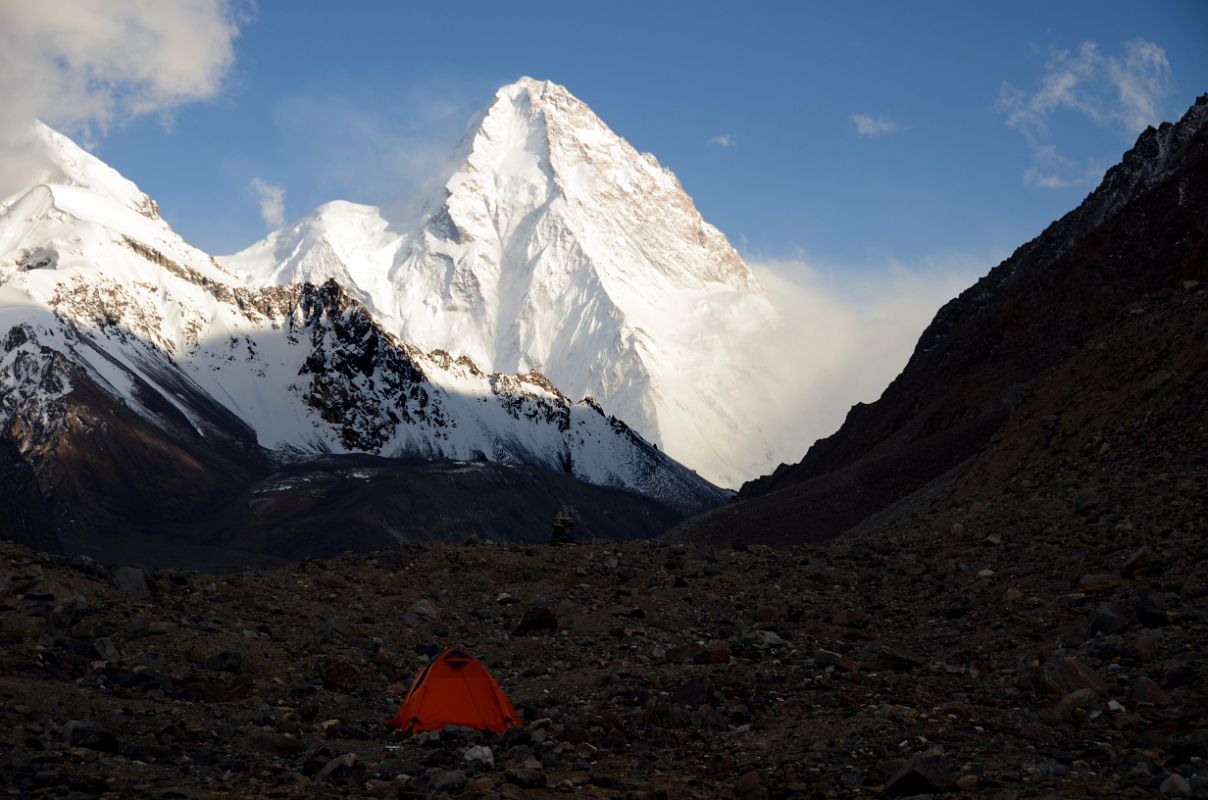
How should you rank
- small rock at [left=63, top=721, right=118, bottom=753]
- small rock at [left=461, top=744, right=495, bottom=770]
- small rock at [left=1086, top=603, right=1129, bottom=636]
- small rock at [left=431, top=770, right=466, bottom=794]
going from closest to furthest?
1. small rock at [left=431, top=770, right=466, bottom=794]
2. small rock at [left=63, top=721, right=118, bottom=753]
3. small rock at [left=461, top=744, right=495, bottom=770]
4. small rock at [left=1086, top=603, right=1129, bottom=636]

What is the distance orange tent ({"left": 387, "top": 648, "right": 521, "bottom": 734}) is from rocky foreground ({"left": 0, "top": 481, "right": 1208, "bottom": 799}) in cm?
38

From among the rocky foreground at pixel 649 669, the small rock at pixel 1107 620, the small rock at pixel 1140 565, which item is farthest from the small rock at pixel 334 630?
the small rock at pixel 1140 565

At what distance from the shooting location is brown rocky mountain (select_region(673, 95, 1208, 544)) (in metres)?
63.8

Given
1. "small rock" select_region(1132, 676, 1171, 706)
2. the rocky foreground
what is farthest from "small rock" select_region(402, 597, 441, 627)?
"small rock" select_region(1132, 676, 1171, 706)

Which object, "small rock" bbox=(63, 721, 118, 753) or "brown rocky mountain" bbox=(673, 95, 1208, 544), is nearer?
"small rock" bbox=(63, 721, 118, 753)

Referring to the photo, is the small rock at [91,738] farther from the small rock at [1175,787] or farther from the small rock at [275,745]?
the small rock at [1175,787]

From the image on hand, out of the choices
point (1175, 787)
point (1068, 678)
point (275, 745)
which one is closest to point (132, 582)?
point (275, 745)

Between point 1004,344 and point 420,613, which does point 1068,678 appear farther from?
point 1004,344

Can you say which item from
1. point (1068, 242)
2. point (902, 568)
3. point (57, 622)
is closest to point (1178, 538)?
point (902, 568)

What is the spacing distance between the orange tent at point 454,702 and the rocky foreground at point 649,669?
0.38m

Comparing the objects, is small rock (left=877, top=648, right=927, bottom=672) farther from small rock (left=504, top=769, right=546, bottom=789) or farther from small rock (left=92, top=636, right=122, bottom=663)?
small rock (left=92, top=636, right=122, bottom=663)

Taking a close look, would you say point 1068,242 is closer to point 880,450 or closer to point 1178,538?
point 880,450

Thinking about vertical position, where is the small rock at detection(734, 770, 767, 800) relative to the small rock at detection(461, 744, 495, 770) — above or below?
below

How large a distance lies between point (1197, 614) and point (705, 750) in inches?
289
